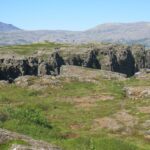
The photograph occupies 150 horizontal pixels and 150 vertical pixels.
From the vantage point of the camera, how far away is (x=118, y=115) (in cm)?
6038

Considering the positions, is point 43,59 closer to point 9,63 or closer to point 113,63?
point 9,63

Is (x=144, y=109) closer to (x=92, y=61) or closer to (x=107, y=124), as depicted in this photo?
(x=107, y=124)

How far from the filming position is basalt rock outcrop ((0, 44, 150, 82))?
111 m

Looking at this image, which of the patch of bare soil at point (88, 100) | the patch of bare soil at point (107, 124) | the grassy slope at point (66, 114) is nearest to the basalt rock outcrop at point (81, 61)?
the grassy slope at point (66, 114)

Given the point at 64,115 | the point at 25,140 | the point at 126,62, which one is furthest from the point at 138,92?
the point at 126,62

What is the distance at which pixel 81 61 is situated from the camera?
13438 centimetres

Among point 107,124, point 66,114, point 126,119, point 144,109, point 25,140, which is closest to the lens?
point 25,140

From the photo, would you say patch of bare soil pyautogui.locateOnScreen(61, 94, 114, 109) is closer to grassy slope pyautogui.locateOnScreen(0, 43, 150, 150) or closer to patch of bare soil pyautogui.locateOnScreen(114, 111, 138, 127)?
grassy slope pyautogui.locateOnScreen(0, 43, 150, 150)

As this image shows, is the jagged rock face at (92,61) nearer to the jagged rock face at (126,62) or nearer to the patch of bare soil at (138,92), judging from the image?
the jagged rock face at (126,62)

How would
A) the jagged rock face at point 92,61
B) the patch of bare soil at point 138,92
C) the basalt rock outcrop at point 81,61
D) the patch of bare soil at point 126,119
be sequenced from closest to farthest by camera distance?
the patch of bare soil at point 126,119 → the patch of bare soil at point 138,92 → the basalt rock outcrop at point 81,61 → the jagged rock face at point 92,61

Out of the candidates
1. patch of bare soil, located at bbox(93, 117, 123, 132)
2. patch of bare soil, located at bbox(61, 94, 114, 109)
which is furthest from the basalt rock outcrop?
patch of bare soil, located at bbox(93, 117, 123, 132)

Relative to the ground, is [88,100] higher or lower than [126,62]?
lower

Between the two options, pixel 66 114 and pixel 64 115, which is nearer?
pixel 64 115

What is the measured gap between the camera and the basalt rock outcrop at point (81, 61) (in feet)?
364
